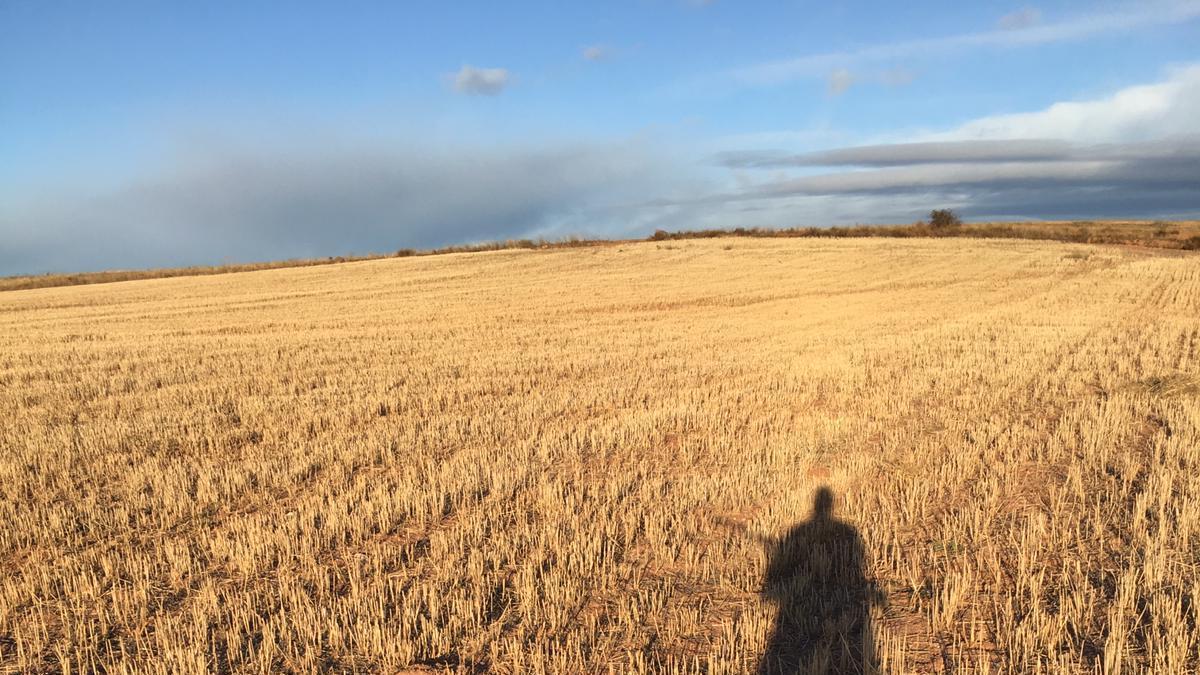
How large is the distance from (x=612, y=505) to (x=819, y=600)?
2.00 meters

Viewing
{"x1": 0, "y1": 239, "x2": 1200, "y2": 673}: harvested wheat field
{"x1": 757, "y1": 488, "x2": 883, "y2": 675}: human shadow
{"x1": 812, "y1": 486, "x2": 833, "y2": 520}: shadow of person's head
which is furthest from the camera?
{"x1": 812, "y1": 486, "x2": 833, "y2": 520}: shadow of person's head

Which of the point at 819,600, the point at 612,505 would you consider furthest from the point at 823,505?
the point at 612,505

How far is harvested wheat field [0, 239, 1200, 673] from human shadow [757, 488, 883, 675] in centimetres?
2

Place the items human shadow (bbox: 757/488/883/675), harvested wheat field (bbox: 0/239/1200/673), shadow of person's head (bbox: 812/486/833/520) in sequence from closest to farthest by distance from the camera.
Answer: human shadow (bbox: 757/488/883/675)
harvested wheat field (bbox: 0/239/1200/673)
shadow of person's head (bbox: 812/486/833/520)

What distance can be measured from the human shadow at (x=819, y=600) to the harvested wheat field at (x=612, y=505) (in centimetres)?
2

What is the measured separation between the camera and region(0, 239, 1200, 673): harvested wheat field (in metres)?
3.97

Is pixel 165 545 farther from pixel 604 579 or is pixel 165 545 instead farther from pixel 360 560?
pixel 604 579

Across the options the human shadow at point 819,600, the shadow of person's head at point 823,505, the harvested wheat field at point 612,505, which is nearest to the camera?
the human shadow at point 819,600

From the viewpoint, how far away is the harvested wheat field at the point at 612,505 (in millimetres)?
3971

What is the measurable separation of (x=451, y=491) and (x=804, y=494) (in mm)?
3037

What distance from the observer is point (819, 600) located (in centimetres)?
436

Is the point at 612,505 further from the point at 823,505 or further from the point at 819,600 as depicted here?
the point at 819,600

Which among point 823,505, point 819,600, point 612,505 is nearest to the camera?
point 819,600

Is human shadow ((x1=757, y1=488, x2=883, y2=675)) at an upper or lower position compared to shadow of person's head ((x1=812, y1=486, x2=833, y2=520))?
lower
